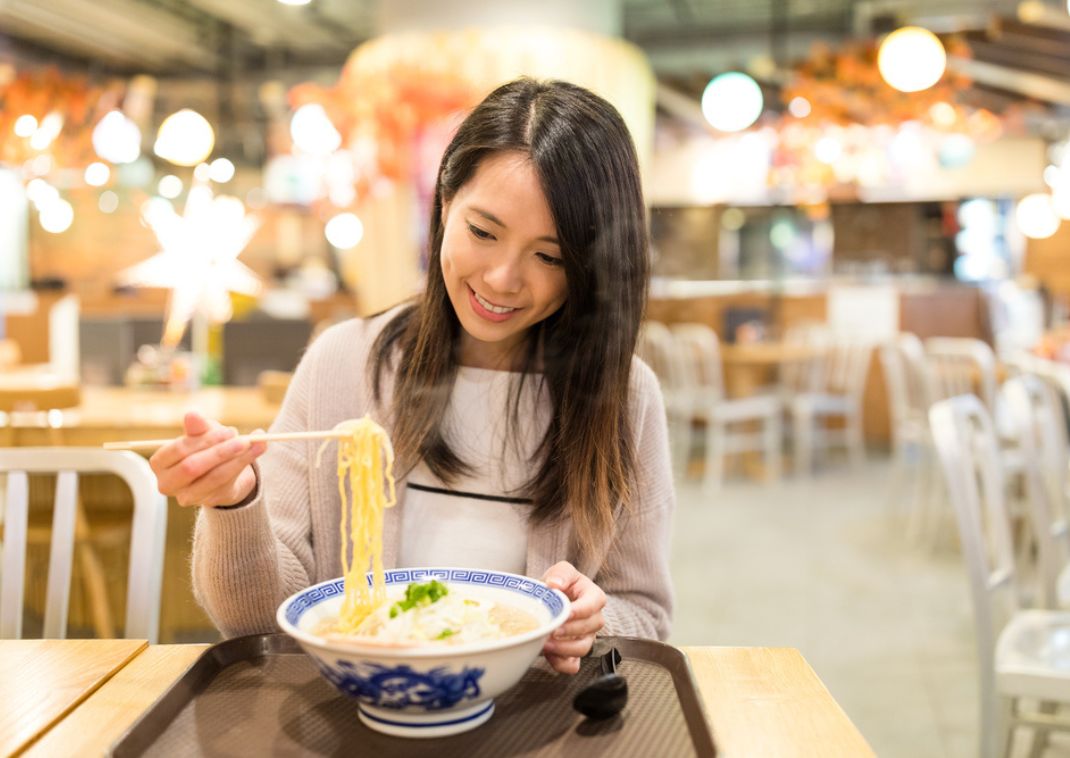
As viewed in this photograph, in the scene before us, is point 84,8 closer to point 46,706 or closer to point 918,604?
point 918,604

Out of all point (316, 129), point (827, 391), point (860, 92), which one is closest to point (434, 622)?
point (316, 129)

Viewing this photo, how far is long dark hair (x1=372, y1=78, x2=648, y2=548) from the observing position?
50.2 inches

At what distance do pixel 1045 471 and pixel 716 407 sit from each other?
148 inches

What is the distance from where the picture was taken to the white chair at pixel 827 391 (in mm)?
7168

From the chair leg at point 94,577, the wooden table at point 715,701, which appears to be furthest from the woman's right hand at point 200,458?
the chair leg at point 94,577

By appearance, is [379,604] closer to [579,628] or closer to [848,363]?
[579,628]

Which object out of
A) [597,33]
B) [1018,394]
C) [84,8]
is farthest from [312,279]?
[1018,394]

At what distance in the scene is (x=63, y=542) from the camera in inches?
62.8

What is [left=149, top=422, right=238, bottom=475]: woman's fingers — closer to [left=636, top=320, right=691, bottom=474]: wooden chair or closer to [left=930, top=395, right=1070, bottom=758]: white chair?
[left=930, top=395, right=1070, bottom=758]: white chair

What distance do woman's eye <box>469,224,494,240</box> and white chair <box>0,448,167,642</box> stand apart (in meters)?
0.67

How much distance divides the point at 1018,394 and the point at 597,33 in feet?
15.7

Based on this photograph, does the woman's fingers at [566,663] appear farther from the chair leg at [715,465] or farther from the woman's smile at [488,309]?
the chair leg at [715,465]

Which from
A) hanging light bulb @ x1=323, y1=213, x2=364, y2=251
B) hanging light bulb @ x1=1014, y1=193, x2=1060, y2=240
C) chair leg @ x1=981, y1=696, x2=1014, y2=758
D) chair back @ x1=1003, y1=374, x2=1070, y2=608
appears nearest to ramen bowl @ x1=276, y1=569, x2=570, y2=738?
chair leg @ x1=981, y1=696, x2=1014, y2=758

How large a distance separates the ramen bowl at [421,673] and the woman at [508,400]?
253mm
